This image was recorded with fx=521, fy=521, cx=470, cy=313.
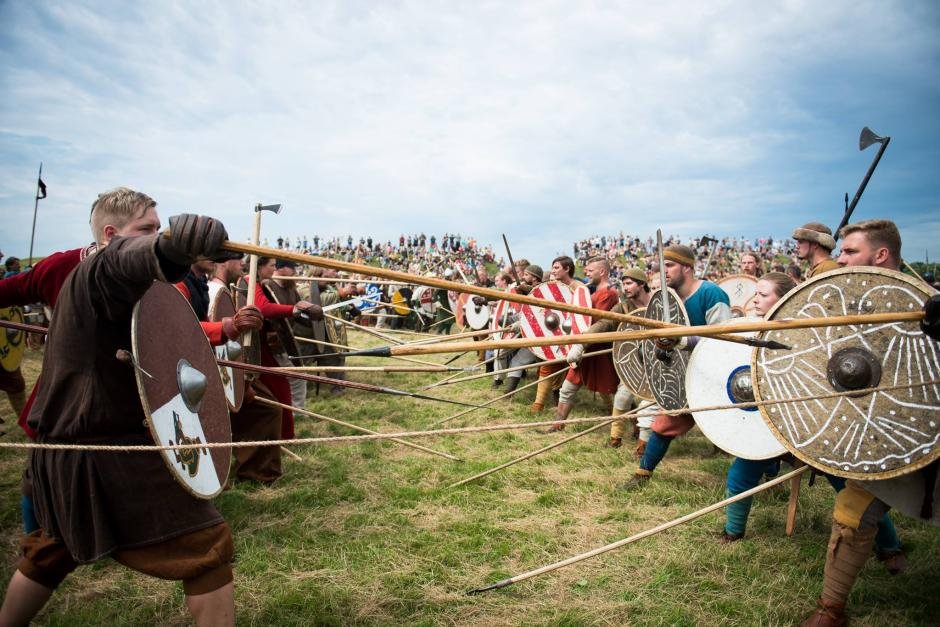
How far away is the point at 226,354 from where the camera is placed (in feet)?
10.4

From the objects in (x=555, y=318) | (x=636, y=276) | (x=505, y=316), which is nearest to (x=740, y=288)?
(x=636, y=276)

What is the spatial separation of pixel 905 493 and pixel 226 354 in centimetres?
340

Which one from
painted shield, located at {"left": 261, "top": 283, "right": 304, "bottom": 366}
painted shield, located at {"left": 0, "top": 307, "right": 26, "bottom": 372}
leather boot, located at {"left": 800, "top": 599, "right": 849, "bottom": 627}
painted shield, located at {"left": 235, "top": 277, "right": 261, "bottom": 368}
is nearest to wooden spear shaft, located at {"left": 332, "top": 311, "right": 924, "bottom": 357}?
leather boot, located at {"left": 800, "top": 599, "right": 849, "bottom": 627}

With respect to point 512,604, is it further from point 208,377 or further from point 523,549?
point 208,377

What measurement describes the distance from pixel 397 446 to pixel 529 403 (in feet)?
7.50

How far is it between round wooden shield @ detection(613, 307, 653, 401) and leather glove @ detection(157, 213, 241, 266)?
3275 millimetres

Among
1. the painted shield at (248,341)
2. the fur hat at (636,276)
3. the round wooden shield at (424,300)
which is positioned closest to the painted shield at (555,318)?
the fur hat at (636,276)

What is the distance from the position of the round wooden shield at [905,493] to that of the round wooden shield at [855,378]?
0.22 meters

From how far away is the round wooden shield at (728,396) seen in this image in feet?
8.89

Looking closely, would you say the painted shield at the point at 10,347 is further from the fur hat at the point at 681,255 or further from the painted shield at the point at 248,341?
the fur hat at the point at 681,255

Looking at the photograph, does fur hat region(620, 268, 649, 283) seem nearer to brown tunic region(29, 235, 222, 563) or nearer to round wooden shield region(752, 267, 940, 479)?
round wooden shield region(752, 267, 940, 479)

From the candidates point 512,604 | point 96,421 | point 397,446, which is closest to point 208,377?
point 96,421

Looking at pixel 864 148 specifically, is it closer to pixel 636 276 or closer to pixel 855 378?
pixel 636 276

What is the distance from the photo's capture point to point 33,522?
91.6 inches
